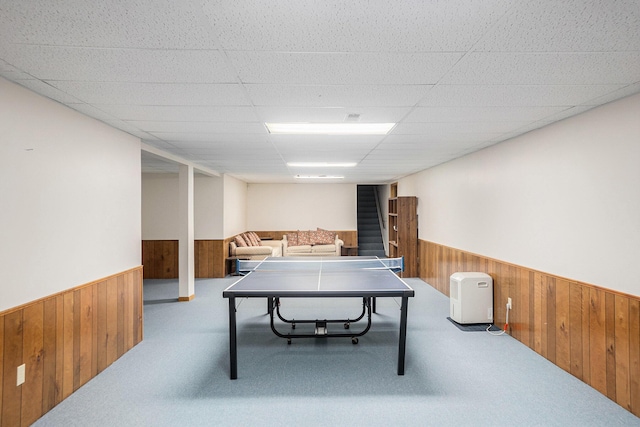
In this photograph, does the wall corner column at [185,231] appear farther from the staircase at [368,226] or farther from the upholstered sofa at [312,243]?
the staircase at [368,226]

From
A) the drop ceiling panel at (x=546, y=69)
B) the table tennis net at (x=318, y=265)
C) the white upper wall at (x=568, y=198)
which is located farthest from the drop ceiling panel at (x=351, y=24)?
the table tennis net at (x=318, y=265)

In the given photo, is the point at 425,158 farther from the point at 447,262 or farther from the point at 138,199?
the point at 138,199

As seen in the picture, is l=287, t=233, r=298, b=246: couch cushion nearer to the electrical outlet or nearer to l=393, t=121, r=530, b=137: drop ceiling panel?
l=393, t=121, r=530, b=137: drop ceiling panel

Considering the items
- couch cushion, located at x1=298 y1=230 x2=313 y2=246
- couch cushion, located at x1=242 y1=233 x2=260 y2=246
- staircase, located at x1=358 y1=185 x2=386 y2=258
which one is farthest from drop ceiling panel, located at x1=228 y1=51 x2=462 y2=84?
staircase, located at x1=358 y1=185 x2=386 y2=258

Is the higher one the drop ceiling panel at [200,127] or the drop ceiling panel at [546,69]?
the drop ceiling panel at [200,127]

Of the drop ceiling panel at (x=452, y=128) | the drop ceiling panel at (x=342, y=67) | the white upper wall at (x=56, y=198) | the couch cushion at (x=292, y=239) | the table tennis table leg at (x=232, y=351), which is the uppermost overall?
the drop ceiling panel at (x=452, y=128)

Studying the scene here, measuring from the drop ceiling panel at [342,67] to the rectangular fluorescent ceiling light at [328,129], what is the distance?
121cm

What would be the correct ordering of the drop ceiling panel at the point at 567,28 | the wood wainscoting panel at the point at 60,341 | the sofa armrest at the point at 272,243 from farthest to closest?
the sofa armrest at the point at 272,243 < the wood wainscoting panel at the point at 60,341 < the drop ceiling panel at the point at 567,28

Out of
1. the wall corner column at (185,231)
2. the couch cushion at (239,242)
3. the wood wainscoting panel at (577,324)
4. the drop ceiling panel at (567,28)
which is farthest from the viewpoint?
the couch cushion at (239,242)

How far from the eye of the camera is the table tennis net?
4027 mm

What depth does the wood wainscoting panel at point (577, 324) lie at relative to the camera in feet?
7.60

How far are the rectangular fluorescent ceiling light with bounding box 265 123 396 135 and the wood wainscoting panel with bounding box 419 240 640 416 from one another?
2.17 meters

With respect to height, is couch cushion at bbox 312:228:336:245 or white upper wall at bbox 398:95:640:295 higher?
white upper wall at bbox 398:95:640:295

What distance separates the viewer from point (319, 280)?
3307 millimetres
